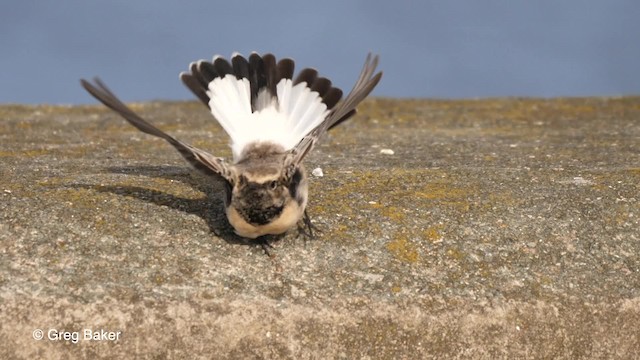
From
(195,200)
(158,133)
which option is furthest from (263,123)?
(158,133)

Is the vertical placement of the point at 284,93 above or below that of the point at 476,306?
above

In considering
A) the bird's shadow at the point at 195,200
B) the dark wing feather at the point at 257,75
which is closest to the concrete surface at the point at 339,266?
the bird's shadow at the point at 195,200

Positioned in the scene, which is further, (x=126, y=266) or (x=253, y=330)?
(x=126, y=266)

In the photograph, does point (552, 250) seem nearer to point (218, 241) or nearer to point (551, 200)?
point (551, 200)

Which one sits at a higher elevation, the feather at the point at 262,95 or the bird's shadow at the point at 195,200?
the feather at the point at 262,95

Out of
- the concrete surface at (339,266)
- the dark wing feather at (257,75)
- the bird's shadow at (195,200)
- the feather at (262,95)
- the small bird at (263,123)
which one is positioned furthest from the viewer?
the dark wing feather at (257,75)

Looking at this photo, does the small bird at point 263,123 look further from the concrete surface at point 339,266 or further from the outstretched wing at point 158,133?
the concrete surface at point 339,266

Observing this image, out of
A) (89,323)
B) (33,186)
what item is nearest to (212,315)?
(89,323)

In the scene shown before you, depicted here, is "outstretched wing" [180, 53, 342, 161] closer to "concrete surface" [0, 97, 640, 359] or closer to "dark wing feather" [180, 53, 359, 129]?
"dark wing feather" [180, 53, 359, 129]
